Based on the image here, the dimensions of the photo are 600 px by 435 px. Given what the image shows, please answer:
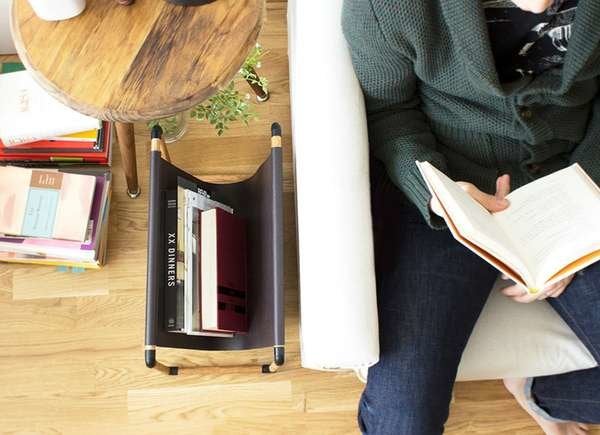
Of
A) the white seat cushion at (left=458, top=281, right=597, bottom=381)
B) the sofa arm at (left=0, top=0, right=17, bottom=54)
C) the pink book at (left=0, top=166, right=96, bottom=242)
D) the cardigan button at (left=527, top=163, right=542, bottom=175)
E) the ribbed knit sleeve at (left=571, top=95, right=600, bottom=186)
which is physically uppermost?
the sofa arm at (left=0, top=0, right=17, bottom=54)

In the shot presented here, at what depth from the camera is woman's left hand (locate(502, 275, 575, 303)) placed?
122 cm

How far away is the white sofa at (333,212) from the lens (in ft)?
3.51

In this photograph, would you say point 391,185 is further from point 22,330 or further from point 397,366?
point 22,330

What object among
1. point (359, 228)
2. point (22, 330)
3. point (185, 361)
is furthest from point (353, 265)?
point (22, 330)

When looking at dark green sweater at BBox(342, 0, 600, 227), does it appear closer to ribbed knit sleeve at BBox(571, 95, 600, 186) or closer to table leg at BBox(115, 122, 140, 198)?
ribbed knit sleeve at BBox(571, 95, 600, 186)

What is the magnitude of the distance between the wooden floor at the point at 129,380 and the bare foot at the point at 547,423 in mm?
57

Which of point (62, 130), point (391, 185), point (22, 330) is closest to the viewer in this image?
point (391, 185)

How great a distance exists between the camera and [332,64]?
45.1 inches

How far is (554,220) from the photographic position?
1093 millimetres

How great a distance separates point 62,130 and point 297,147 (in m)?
0.65

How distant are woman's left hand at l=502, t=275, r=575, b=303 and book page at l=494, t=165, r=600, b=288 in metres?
0.17

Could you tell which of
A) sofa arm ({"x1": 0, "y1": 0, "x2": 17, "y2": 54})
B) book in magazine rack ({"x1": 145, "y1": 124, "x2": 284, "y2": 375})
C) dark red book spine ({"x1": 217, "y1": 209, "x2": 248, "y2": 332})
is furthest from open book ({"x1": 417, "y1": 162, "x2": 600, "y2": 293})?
sofa arm ({"x1": 0, "y1": 0, "x2": 17, "y2": 54})

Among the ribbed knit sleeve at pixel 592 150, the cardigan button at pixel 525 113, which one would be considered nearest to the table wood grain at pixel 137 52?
the cardigan button at pixel 525 113

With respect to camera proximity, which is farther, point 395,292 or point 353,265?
point 395,292
